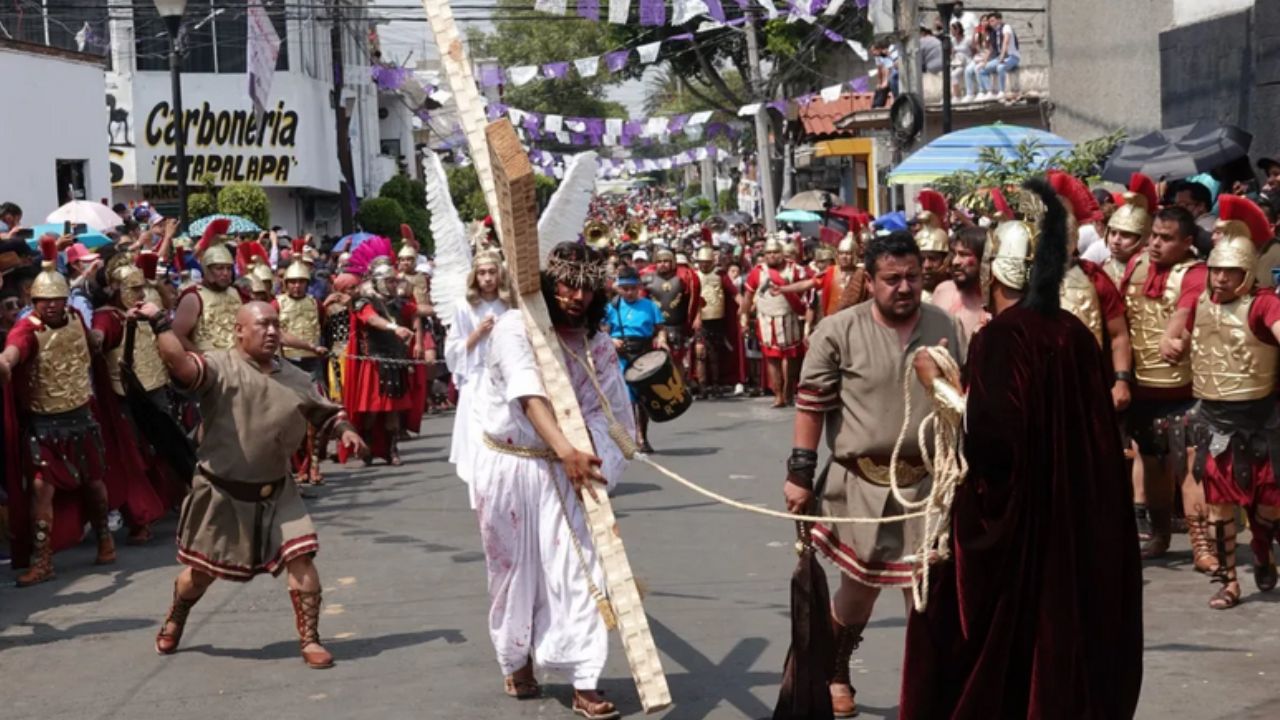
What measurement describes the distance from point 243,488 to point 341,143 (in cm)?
3687

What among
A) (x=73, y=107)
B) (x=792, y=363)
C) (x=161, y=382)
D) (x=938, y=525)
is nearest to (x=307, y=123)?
(x=73, y=107)

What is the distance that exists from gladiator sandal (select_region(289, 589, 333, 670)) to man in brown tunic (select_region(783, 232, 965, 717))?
253 cm

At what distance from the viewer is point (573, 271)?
23.8ft

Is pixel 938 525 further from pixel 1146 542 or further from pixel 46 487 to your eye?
pixel 46 487

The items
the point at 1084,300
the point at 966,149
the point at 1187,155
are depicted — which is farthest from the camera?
the point at 966,149

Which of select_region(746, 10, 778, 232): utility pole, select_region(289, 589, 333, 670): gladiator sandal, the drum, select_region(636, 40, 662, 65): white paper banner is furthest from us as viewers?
select_region(746, 10, 778, 232): utility pole

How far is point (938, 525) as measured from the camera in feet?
19.3

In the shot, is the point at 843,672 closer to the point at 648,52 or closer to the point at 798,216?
the point at 648,52

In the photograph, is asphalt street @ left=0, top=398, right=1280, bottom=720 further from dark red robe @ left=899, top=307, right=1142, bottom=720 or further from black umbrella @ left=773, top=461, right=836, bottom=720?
dark red robe @ left=899, top=307, right=1142, bottom=720

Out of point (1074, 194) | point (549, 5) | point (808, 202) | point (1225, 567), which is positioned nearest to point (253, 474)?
point (1074, 194)

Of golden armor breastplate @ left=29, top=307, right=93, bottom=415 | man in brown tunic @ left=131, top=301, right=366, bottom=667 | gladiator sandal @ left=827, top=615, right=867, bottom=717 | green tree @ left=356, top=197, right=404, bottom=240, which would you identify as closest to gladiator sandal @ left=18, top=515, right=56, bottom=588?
golden armor breastplate @ left=29, top=307, right=93, bottom=415

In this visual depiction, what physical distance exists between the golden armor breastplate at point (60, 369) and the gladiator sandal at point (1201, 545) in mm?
6503

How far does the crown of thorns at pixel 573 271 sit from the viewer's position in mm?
7254

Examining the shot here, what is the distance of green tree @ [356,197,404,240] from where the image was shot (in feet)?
150
